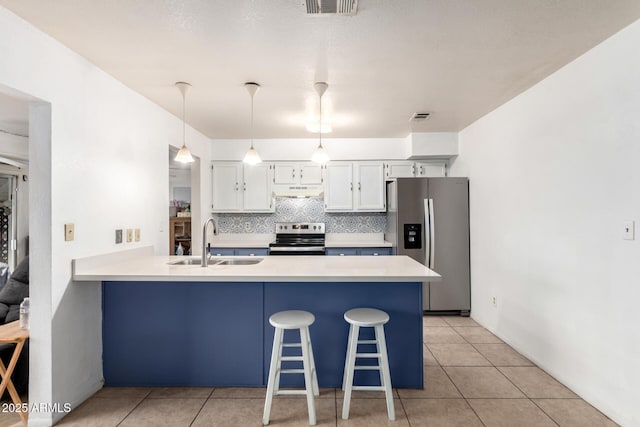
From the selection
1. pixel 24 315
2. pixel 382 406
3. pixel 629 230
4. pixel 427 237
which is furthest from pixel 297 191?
pixel 629 230

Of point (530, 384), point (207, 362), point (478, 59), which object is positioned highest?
point (478, 59)

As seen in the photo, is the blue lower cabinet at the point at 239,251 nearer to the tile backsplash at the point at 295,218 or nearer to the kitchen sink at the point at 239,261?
the tile backsplash at the point at 295,218

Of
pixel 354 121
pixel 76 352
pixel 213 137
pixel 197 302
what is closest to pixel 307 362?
pixel 197 302

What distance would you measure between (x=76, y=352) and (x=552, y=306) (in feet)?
11.3

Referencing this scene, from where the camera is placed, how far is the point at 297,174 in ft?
16.0

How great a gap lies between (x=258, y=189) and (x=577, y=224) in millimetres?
3667

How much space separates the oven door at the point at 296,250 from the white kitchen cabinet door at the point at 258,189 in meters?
0.61

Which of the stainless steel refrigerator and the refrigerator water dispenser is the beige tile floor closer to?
the stainless steel refrigerator

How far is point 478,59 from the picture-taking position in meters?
2.39

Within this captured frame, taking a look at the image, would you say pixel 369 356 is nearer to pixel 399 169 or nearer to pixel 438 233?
pixel 438 233

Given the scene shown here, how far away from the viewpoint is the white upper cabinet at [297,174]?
4871 millimetres

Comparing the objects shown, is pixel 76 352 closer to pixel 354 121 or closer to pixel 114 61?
pixel 114 61

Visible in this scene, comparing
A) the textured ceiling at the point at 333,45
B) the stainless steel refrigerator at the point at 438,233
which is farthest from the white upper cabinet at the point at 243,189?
the stainless steel refrigerator at the point at 438,233

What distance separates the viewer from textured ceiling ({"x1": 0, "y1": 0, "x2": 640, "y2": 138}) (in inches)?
70.8
